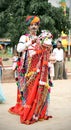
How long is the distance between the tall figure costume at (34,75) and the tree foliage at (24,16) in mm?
7035

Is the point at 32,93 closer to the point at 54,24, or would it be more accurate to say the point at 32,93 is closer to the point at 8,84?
the point at 8,84

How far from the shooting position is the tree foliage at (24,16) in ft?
47.5

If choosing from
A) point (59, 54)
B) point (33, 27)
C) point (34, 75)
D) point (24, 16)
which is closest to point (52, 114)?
point (34, 75)

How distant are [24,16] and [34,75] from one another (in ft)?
25.9

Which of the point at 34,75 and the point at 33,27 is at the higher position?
the point at 33,27

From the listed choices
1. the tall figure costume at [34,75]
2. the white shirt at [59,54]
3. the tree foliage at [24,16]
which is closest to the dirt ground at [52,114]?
the tall figure costume at [34,75]

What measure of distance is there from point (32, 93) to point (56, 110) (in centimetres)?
128

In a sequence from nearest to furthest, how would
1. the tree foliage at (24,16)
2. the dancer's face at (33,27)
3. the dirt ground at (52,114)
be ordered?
the dirt ground at (52,114), the dancer's face at (33,27), the tree foliage at (24,16)

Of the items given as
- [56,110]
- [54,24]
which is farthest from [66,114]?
[54,24]

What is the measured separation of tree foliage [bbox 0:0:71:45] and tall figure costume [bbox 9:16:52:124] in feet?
23.1

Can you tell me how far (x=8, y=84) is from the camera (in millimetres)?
12773

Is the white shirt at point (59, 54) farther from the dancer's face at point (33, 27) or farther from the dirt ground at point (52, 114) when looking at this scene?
the dancer's face at point (33, 27)

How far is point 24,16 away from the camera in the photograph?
581 inches

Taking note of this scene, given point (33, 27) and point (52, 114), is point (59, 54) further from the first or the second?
point (33, 27)
